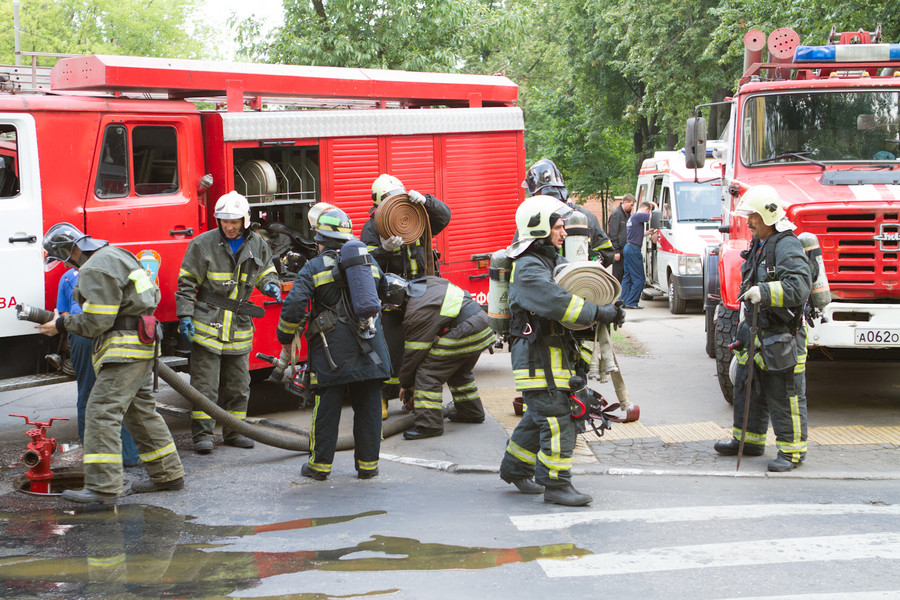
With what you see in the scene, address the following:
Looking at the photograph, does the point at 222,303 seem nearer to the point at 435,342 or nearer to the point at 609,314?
the point at 435,342

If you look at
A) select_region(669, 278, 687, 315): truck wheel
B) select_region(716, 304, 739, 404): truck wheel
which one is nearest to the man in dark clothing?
select_region(669, 278, 687, 315): truck wheel

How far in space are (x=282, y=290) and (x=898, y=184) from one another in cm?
508

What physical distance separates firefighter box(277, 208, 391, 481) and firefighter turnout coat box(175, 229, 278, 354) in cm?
103

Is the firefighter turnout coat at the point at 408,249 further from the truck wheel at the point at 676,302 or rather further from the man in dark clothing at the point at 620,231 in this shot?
the man in dark clothing at the point at 620,231

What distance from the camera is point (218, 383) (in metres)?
7.21

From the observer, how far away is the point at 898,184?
785cm

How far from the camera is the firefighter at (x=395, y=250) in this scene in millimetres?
7938

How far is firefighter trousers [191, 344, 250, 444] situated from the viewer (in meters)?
7.14

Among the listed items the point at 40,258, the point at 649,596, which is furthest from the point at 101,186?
the point at 649,596

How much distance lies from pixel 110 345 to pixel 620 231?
38.2ft

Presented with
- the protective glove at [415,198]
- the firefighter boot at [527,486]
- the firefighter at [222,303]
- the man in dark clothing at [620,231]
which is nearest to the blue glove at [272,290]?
the firefighter at [222,303]

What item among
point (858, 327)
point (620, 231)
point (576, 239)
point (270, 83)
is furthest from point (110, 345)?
point (620, 231)

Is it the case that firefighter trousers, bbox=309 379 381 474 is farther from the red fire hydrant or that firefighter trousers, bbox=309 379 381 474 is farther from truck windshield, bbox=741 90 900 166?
truck windshield, bbox=741 90 900 166

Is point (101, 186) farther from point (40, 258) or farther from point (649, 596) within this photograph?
point (649, 596)
